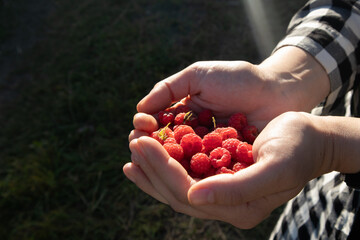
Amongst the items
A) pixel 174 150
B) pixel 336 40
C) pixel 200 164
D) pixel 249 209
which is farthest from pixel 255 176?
pixel 336 40

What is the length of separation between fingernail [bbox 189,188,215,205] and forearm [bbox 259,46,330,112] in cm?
95

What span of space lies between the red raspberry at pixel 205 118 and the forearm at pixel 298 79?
1.41 ft

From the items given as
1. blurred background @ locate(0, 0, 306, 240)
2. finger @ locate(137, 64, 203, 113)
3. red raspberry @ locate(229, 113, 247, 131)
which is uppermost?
finger @ locate(137, 64, 203, 113)

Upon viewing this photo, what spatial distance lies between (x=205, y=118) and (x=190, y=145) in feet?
1.16

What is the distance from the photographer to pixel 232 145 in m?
1.70

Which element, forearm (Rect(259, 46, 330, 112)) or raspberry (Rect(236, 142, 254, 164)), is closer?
raspberry (Rect(236, 142, 254, 164))

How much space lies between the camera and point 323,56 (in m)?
1.78

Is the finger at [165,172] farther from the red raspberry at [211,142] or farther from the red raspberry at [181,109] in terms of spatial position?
the red raspberry at [181,109]

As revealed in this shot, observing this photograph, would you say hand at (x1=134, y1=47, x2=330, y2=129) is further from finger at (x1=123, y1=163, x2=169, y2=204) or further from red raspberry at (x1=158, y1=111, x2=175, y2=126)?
finger at (x1=123, y1=163, x2=169, y2=204)

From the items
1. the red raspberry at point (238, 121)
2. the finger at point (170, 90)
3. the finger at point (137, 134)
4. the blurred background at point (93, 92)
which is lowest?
the blurred background at point (93, 92)

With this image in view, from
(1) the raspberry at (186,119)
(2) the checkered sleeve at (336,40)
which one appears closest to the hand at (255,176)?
(1) the raspberry at (186,119)

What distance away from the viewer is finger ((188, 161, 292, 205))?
1.17 meters

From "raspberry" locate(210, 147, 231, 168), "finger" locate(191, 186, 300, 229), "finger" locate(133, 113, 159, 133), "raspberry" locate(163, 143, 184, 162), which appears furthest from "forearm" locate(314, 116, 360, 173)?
"finger" locate(133, 113, 159, 133)

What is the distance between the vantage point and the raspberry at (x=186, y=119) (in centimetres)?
195
